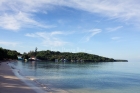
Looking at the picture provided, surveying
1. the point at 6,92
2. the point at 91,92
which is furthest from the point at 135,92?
the point at 6,92

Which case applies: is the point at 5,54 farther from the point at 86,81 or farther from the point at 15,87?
the point at 15,87

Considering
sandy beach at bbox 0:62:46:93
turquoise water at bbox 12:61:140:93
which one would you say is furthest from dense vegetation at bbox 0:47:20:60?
sandy beach at bbox 0:62:46:93

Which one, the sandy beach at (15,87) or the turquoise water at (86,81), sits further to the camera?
the turquoise water at (86,81)

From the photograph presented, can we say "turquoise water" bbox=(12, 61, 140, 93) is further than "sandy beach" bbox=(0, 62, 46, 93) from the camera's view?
Yes

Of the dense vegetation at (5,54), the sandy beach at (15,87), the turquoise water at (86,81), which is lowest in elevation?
the turquoise water at (86,81)

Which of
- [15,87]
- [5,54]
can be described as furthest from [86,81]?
[5,54]

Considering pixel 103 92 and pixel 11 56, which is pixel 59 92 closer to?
pixel 103 92

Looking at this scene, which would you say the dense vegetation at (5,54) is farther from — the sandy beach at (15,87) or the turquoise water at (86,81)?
the sandy beach at (15,87)

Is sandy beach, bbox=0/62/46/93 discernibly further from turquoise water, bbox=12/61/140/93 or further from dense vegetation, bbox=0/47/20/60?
dense vegetation, bbox=0/47/20/60

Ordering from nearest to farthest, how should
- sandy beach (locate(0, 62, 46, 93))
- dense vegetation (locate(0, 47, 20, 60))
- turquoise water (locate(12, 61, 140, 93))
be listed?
sandy beach (locate(0, 62, 46, 93)), turquoise water (locate(12, 61, 140, 93)), dense vegetation (locate(0, 47, 20, 60))

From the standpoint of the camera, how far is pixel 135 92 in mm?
26484

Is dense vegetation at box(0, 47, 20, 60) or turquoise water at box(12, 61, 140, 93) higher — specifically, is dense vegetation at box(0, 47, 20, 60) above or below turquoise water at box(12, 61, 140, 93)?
above

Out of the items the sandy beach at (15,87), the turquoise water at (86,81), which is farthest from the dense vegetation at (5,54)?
the sandy beach at (15,87)

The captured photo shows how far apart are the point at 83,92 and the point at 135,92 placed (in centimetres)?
766
